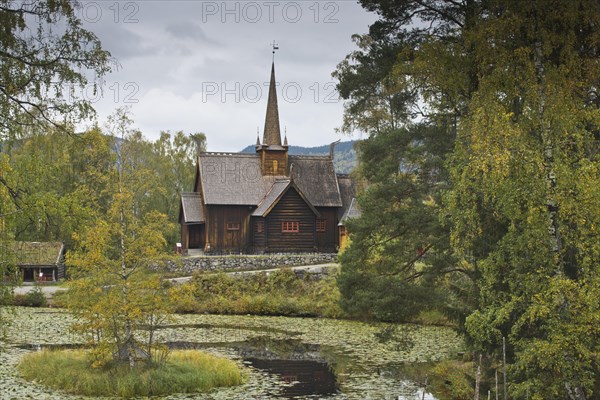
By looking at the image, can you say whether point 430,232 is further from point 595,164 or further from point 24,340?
point 24,340

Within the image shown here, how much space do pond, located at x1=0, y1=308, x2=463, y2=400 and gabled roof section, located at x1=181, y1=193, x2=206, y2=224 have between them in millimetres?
13602

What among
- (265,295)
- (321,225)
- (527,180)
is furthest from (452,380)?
(321,225)

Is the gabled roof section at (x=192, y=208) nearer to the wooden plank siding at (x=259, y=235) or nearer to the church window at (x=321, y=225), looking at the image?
the wooden plank siding at (x=259, y=235)

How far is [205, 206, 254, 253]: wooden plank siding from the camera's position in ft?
143

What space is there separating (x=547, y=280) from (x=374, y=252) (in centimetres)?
933

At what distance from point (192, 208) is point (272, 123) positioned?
790cm

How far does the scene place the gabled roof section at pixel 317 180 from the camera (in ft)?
149

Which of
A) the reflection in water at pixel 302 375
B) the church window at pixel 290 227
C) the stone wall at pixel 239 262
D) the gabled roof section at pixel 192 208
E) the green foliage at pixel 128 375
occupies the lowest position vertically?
the reflection in water at pixel 302 375

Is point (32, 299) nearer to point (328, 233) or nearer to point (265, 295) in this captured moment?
point (265, 295)

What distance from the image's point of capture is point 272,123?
155ft

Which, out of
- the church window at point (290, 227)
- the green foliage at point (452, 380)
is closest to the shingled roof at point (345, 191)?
the church window at point (290, 227)

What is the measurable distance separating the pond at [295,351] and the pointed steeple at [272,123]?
58.8ft

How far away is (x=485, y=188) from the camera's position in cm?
1258

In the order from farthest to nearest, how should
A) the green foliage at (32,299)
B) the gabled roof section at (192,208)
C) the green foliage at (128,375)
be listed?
the gabled roof section at (192,208), the green foliage at (32,299), the green foliage at (128,375)
